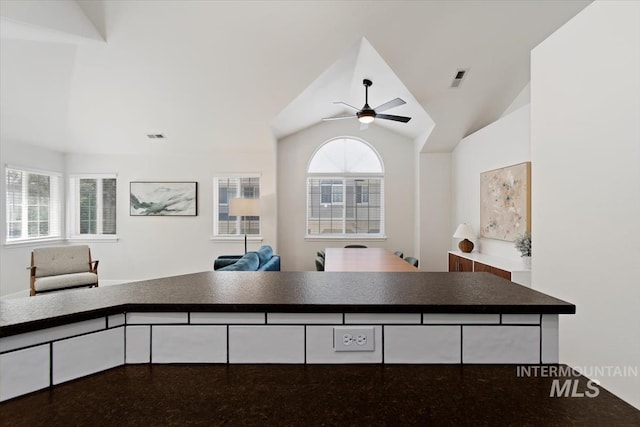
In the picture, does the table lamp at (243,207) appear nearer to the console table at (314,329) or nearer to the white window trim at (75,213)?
the white window trim at (75,213)

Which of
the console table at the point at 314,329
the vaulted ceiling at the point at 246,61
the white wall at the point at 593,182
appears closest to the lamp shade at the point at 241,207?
the vaulted ceiling at the point at 246,61

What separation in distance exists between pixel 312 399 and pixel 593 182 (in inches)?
72.3

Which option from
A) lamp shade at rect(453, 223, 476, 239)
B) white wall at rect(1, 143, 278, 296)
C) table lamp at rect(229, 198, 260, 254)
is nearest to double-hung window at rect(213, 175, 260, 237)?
white wall at rect(1, 143, 278, 296)

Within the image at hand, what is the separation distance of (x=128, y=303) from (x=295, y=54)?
3.63m

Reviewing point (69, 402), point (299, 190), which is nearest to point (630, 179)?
point (69, 402)

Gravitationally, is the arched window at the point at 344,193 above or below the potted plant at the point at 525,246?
above

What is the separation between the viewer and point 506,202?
385cm

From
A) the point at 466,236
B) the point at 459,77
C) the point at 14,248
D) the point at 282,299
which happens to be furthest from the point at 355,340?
the point at 14,248

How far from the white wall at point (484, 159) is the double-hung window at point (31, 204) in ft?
22.4

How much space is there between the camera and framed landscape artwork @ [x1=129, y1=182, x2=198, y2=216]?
5832 millimetres

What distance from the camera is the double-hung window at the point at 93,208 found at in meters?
5.86

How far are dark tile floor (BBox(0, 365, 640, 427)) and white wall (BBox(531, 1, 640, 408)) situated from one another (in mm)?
1219

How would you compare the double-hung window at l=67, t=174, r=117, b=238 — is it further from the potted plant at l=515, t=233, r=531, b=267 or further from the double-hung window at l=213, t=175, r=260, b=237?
the potted plant at l=515, t=233, r=531, b=267

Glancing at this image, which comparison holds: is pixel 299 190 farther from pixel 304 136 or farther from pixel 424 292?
pixel 424 292
